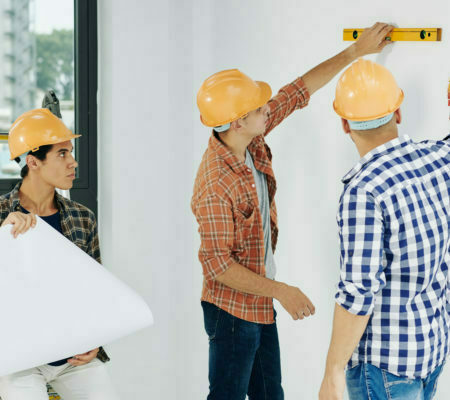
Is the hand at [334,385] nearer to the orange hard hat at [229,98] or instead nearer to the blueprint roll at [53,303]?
the blueprint roll at [53,303]

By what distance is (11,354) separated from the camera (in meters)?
1.84

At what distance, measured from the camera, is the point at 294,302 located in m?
2.10

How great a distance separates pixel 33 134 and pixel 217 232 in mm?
707

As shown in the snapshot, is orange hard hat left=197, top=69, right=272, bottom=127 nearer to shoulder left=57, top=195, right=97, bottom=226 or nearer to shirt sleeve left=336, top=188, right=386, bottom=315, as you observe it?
shoulder left=57, top=195, right=97, bottom=226

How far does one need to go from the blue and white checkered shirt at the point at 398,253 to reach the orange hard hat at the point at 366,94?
11cm

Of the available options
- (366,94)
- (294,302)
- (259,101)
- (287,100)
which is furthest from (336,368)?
(287,100)

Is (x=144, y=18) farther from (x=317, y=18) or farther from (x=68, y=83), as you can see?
(x=317, y=18)

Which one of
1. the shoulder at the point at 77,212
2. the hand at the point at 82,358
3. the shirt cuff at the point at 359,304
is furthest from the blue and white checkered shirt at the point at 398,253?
the shoulder at the point at 77,212

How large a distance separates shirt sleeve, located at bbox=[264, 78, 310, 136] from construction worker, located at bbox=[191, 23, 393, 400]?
0.06 m

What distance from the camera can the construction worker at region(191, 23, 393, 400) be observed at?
2131mm

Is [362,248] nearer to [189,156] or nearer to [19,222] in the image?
[19,222]

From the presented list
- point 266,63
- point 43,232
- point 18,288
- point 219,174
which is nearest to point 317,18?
point 266,63

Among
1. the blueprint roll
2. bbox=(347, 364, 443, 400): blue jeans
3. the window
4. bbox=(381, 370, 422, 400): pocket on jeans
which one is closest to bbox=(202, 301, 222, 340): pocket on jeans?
the blueprint roll

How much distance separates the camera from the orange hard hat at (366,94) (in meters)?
1.73
